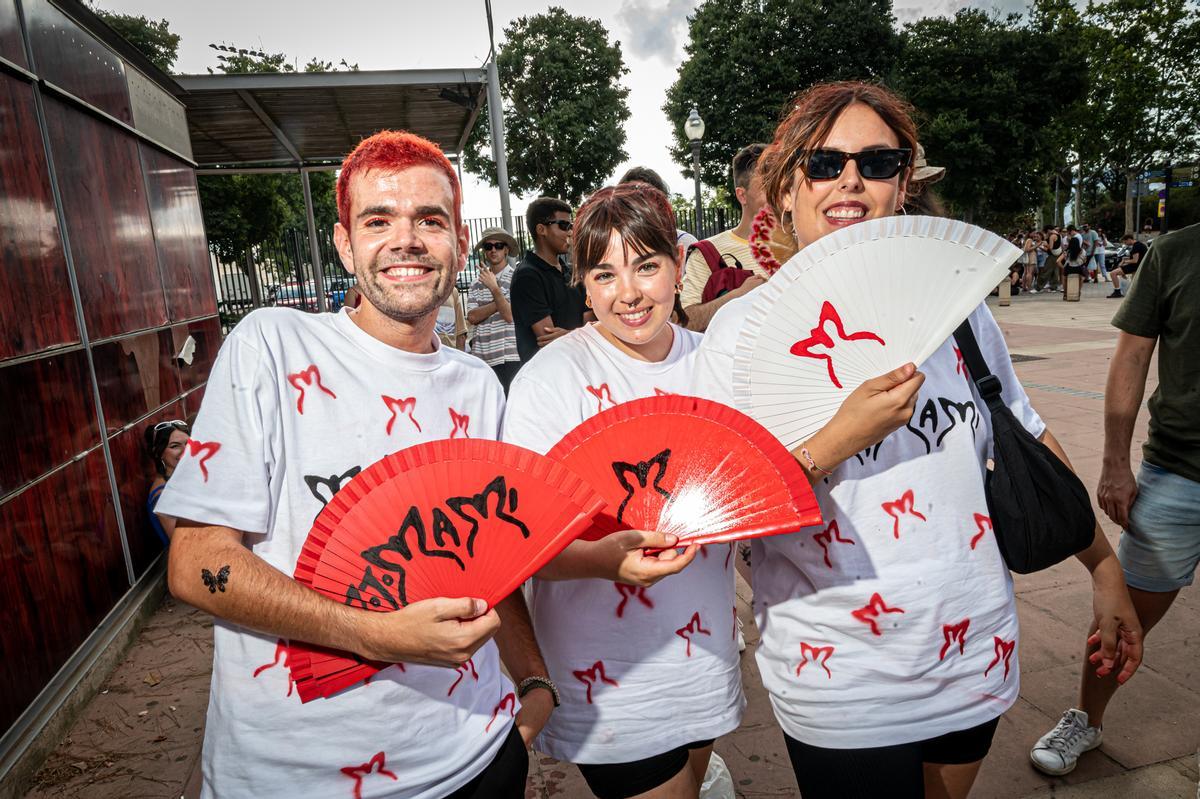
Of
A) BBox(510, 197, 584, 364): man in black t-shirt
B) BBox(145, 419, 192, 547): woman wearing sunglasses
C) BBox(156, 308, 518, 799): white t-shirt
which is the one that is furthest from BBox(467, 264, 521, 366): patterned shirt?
BBox(156, 308, 518, 799): white t-shirt

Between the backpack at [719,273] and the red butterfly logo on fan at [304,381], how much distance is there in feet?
7.06

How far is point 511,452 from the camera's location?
1114mm

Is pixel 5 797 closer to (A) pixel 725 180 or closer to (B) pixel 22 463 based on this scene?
(B) pixel 22 463

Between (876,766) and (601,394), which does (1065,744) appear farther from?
(601,394)

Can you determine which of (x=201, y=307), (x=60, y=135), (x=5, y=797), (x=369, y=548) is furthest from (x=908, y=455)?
(x=201, y=307)

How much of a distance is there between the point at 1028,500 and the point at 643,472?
0.81m

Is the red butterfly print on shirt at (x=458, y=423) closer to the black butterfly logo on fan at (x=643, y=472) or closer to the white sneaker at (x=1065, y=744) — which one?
the black butterfly logo on fan at (x=643, y=472)

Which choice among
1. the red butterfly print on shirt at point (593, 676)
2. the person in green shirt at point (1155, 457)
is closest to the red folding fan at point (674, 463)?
the red butterfly print on shirt at point (593, 676)

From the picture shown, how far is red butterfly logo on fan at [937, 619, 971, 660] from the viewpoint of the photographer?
135 cm

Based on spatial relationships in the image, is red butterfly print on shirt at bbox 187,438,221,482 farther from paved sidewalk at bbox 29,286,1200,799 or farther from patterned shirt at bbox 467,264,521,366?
patterned shirt at bbox 467,264,521,366

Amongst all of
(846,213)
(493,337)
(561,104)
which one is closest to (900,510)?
(846,213)

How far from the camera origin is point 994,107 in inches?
923

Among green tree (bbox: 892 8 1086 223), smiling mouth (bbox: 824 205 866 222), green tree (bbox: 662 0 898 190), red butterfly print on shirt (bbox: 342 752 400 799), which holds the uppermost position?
green tree (bbox: 662 0 898 190)

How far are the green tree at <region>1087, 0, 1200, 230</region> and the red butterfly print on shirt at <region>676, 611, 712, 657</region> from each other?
115 ft
